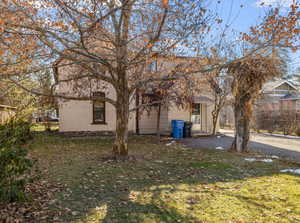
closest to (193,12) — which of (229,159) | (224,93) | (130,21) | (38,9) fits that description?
(130,21)

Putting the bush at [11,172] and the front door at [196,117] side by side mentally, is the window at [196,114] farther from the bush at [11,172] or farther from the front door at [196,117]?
the bush at [11,172]

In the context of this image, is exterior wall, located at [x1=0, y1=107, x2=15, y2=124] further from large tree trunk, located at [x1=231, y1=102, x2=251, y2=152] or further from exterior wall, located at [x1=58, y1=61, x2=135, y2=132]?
large tree trunk, located at [x1=231, y1=102, x2=251, y2=152]

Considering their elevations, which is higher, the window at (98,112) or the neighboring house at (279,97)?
the neighboring house at (279,97)

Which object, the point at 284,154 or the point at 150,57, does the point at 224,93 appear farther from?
the point at 150,57

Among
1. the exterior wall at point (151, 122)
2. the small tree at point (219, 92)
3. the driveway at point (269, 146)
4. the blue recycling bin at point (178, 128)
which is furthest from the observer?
the exterior wall at point (151, 122)

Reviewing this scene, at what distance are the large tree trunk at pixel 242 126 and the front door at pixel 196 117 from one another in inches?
255

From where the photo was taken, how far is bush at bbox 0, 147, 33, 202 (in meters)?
2.91

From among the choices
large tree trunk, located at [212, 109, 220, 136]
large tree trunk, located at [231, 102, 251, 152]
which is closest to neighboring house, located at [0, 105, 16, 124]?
large tree trunk, located at [231, 102, 251, 152]

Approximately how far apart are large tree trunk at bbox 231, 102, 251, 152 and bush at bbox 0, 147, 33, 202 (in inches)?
288

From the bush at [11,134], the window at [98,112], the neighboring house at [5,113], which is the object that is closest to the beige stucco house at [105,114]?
the window at [98,112]

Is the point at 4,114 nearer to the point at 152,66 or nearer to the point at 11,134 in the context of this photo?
the point at 11,134

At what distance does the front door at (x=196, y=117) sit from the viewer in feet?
48.8

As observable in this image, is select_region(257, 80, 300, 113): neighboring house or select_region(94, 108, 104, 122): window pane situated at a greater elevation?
select_region(257, 80, 300, 113): neighboring house

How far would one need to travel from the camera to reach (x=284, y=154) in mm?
8500
